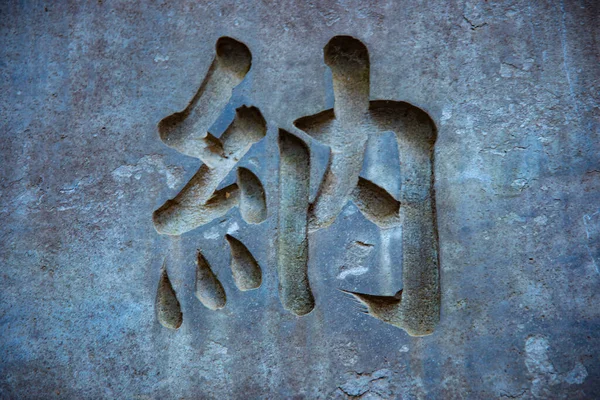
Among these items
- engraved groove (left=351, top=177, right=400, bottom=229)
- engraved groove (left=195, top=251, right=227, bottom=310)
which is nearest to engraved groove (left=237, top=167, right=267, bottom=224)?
engraved groove (left=195, top=251, right=227, bottom=310)

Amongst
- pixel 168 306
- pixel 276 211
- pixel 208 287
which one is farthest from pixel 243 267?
pixel 168 306

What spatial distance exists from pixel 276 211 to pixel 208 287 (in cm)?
46

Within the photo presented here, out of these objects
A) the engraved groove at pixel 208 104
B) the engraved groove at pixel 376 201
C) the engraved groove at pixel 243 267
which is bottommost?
the engraved groove at pixel 243 267

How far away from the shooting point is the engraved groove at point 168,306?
6.62 feet

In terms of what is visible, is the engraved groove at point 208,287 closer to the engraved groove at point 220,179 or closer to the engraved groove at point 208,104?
the engraved groove at point 220,179

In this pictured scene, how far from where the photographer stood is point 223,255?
2004 mm

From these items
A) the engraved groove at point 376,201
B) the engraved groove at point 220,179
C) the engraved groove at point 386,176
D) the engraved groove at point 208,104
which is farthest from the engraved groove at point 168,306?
the engraved groove at point 376,201

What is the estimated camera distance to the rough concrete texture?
188 centimetres

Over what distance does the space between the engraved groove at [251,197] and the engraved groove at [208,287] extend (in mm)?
288

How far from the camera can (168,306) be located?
2.02 m

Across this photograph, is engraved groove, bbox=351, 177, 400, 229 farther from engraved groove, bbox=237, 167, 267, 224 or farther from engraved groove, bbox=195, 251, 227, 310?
engraved groove, bbox=195, 251, 227, 310

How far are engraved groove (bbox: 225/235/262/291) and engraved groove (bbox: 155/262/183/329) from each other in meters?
0.30

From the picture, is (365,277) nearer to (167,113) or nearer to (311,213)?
(311,213)

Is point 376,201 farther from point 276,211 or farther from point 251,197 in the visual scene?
point 251,197
